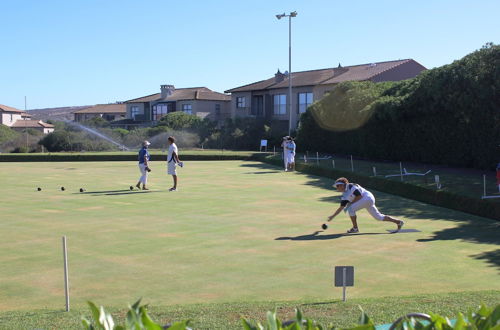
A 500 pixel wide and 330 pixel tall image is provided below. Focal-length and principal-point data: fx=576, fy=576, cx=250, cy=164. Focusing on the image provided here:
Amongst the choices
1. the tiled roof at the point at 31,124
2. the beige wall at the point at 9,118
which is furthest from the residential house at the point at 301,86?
the beige wall at the point at 9,118

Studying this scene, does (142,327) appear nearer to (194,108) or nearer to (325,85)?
(325,85)

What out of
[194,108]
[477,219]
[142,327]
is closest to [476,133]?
[477,219]

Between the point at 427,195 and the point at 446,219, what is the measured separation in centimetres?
316

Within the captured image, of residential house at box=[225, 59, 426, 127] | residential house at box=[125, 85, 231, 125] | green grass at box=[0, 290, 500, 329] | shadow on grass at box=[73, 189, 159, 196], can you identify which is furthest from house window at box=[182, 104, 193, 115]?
green grass at box=[0, 290, 500, 329]

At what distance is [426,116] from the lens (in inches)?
1027

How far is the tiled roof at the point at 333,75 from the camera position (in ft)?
173

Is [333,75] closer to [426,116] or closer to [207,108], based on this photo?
[207,108]

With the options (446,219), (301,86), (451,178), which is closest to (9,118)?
(301,86)

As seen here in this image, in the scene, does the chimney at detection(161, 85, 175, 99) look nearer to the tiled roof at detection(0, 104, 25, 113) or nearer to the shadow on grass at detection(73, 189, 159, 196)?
the tiled roof at detection(0, 104, 25, 113)

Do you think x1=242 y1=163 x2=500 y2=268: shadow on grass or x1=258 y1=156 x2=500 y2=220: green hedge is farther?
x1=258 y1=156 x2=500 y2=220: green hedge

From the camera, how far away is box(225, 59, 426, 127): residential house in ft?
174

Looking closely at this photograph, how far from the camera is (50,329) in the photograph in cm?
589

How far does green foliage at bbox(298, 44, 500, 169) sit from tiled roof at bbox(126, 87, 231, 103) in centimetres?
4051

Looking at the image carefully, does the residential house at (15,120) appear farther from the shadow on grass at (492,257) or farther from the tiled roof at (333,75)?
the shadow on grass at (492,257)
